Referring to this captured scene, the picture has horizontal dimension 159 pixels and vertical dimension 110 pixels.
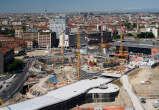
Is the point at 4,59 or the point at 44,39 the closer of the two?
the point at 4,59

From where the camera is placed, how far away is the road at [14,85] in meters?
18.3

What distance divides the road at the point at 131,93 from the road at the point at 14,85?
8.32m

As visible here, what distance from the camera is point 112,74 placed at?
872 inches

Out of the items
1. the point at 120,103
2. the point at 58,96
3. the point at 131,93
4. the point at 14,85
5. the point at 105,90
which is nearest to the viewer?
the point at 58,96

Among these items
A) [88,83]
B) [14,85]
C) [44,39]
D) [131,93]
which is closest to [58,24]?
[44,39]

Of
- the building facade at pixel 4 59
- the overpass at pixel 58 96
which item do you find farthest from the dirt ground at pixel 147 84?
the building facade at pixel 4 59

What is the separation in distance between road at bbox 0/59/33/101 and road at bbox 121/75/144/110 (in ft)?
27.3

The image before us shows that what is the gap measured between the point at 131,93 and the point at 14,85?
9272 millimetres

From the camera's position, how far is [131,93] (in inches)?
720

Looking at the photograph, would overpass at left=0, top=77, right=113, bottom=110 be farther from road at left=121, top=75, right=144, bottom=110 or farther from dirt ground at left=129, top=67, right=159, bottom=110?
dirt ground at left=129, top=67, right=159, bottom=110

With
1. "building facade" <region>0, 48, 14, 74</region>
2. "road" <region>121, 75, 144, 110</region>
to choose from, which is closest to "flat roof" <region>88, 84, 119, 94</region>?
"road" <region>121, 75, 144, 110</region>

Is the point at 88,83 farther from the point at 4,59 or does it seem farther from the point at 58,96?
the point at 4,59

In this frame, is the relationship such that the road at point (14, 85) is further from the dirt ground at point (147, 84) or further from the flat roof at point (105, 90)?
the dirt ground at point (147, 84)

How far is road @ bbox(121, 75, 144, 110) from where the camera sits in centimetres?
1602
